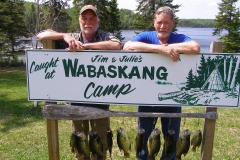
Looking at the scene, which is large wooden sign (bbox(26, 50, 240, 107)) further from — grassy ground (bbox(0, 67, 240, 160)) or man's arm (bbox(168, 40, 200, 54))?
grassy ground (bbox(0, 67, 240, 160))

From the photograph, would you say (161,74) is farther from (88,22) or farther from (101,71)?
(88,22)

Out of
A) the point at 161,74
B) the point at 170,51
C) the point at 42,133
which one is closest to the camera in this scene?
the point at 170,51

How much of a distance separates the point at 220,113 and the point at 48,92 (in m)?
6.08

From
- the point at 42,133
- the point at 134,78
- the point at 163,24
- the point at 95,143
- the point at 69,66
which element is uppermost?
the point at 163,24

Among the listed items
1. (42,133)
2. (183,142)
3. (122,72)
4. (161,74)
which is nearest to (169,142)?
(183,142)

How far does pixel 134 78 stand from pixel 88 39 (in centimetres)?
74

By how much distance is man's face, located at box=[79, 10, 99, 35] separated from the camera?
2.85 m

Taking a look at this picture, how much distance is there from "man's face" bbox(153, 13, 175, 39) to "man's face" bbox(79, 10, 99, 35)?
70cm

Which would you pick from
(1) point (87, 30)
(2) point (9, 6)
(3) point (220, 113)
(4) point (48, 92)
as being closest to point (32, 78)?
(4) point (48, 92)

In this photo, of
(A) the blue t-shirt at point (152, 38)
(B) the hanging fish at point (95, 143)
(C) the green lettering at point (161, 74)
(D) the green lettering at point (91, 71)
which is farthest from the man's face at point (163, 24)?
(B) the hanging fish at point (95, 143)

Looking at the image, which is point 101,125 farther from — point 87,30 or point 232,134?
point 232,134

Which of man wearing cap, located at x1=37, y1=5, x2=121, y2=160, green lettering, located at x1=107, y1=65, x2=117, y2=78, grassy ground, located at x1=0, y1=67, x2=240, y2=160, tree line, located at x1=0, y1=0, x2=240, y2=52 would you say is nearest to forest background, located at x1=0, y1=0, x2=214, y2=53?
tree line, located at x1=0, y1=0, x2=240, y2=52

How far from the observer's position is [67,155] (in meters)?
4.29

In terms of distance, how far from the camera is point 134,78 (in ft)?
8.63
